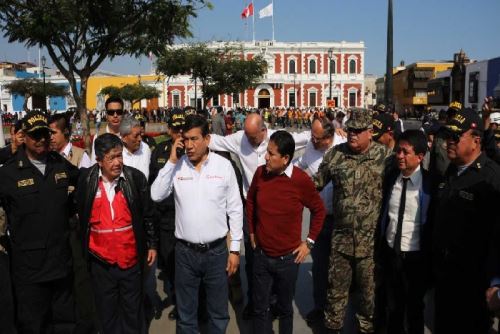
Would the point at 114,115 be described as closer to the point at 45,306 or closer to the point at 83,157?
the point at 83,157

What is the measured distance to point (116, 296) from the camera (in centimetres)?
365

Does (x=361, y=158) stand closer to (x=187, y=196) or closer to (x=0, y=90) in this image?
(x=187, y=196)

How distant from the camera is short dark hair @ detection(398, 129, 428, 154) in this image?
3.58 meters

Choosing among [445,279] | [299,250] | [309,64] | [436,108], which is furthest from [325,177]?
[309,64]

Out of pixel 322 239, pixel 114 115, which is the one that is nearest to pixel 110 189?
pixel 114 115

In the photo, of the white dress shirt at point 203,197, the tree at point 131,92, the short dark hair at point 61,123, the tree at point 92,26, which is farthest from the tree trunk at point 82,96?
the tree at point 131,92

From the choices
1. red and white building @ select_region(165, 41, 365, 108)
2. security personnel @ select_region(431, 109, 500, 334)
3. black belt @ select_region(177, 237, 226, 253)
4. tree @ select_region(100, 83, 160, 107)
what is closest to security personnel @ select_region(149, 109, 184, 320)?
black belt @ select_region(177, 237, 226, 253)

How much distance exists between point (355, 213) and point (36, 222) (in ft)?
8.41

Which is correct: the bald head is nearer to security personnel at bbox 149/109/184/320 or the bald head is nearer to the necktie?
security personnel at bbox 149/109/184/320

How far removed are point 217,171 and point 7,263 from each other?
72.4 inches

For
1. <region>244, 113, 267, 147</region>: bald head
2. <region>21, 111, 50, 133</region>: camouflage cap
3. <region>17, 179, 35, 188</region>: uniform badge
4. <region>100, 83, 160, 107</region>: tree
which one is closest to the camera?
<region>17, 179, 35, 188</region>: uniform badge

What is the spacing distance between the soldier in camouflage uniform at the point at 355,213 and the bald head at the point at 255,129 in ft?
2.77

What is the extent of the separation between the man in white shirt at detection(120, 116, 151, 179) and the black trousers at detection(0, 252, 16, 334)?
1.48 m

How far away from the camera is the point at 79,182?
359 cm
